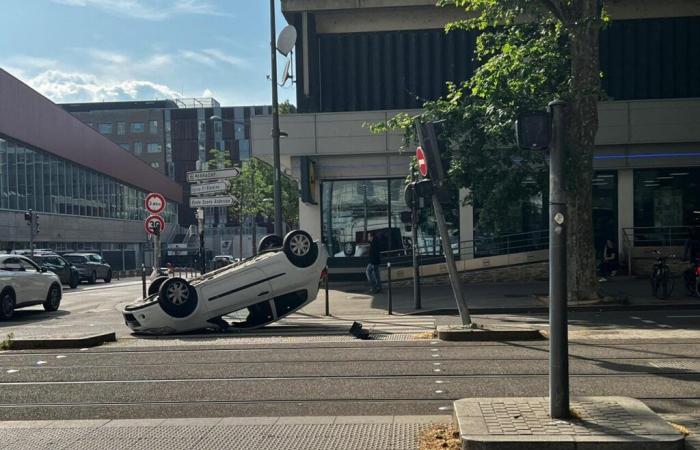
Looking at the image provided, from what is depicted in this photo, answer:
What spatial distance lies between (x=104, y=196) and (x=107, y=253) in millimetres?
5046

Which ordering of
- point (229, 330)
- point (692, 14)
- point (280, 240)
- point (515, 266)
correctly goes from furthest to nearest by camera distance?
point (692, 14) → point (515, 266) → point (280, 240) → point (229, 330)

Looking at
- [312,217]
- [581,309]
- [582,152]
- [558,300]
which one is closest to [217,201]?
[312,217]

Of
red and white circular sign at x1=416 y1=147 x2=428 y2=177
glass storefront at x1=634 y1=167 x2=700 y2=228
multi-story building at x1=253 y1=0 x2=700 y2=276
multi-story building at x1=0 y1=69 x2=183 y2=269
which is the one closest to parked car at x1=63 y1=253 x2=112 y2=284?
multi-story building at x1=0 y1=69 x2=183 y2=269

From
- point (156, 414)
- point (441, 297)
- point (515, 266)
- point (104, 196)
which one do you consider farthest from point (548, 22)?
point (104, 196)

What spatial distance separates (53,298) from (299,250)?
372 inches

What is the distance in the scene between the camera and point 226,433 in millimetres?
5750

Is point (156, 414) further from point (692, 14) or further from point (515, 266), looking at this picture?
point (692, 14)

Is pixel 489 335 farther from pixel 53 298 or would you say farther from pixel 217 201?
pixel 53 298

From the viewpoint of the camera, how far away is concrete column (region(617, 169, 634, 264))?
24.0 metres

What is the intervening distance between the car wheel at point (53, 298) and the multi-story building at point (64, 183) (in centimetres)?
2461

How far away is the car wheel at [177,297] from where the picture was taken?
1184 cm

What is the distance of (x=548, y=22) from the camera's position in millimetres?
16219

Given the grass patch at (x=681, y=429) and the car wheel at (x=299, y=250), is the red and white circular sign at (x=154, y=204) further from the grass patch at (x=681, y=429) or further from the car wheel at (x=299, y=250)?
the grass patch at (x=681, y=429)

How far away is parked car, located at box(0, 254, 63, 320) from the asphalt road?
648cm
